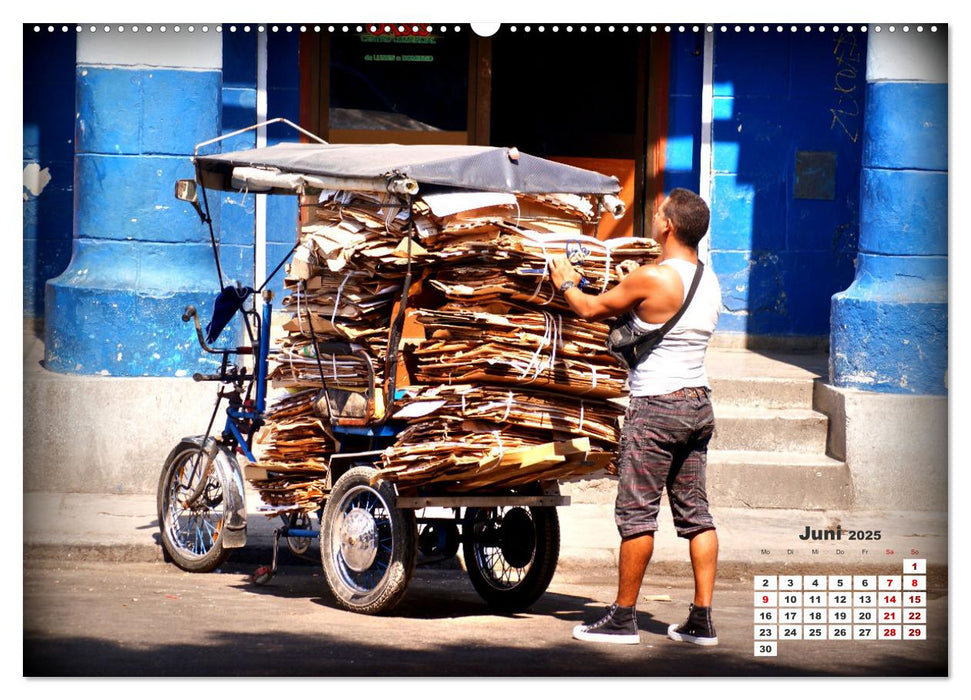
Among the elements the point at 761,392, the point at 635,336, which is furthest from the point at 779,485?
the point at 635,336

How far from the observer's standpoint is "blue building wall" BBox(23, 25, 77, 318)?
1161cm

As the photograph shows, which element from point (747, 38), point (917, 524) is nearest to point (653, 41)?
point (747, 38)

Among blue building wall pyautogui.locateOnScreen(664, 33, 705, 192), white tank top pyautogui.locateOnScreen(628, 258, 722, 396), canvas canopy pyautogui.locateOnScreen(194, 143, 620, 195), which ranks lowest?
white tank top pyautogui.locateOnScreen(628, 258, 722, 396)

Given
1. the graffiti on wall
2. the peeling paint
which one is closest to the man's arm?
the graffiti on wall

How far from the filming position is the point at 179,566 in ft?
26.0

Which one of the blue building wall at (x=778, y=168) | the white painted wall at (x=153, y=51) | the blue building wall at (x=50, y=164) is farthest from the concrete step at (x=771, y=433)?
the blue building wall at (x=50, y=164)

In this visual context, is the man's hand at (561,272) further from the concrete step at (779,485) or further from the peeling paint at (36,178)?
the peeling paint at (36,178)

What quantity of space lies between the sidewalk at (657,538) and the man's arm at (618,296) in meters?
2.15

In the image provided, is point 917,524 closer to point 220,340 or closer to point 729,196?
point 729,196

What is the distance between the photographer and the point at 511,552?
7.25 m

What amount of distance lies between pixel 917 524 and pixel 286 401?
412cm

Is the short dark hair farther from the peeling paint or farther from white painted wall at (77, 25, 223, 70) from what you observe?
the peeling paint

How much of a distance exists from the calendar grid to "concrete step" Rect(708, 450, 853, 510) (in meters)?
3.56

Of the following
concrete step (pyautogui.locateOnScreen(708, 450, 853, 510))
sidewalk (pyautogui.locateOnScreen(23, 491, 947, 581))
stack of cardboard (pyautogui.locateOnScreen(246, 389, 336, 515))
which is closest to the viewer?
stack of cardboard (pyautogui.locateOnScreen(246, 389, 336, 515))
